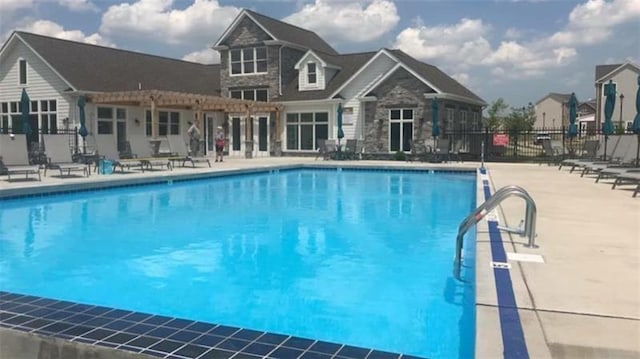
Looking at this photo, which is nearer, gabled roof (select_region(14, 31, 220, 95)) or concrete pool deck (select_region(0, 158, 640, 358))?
concrete pool deck (select_region(0, 158, 640, 358))

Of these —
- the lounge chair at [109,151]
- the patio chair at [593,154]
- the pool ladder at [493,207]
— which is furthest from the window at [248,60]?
the pool ladder at [493,207]

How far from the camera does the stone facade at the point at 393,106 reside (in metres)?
23.9

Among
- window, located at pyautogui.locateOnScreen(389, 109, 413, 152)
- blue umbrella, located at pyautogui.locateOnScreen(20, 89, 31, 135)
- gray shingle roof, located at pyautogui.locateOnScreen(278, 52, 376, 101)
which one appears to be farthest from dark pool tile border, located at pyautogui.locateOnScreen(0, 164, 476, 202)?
gray shingle roof, located at pyautogui.locateOnScreen(278, 52, 376, 101)

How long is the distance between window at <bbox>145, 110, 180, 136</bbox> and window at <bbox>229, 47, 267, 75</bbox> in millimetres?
4103

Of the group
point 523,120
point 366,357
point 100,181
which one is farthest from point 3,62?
point 523,120

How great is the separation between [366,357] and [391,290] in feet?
8.33

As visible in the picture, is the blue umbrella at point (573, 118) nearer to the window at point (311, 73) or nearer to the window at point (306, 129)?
the window at point (306, 129)

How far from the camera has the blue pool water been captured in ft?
15.5

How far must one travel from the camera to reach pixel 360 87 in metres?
25.7

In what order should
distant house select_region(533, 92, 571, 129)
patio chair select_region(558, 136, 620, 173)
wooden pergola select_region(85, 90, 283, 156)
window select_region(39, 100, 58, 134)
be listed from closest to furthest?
patio chair select_region(558, 136, 620, 173)
wooden pergola select_region(85, 90, 283, 156)
window select_region(39, 100, 58, 134)
distant house select_region(533, 92, 571, 129)

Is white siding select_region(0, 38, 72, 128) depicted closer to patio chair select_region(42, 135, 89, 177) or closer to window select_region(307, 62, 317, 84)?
patio chair select_region(42, 135, 89, 177)

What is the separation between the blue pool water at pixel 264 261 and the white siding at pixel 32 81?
1388 cm

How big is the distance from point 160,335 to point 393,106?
22165 millimetres

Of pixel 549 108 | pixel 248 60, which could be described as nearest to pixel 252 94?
pixel 248 60
